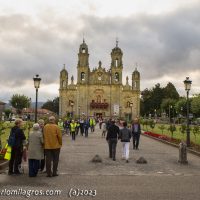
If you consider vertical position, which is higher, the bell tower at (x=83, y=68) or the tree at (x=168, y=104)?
the bell tower at (x=83, y=68)

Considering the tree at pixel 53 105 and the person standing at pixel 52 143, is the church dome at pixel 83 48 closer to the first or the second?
the tree at pixel 53 105

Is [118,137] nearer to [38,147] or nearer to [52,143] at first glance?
[52,143]

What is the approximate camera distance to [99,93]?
10019cm

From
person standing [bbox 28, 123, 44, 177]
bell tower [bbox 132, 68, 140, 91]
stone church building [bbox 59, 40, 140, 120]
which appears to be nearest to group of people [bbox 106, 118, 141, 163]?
person standing [bbox 28, 123, 44, 177]

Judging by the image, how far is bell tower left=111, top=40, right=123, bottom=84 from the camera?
100 metres

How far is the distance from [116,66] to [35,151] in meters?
89.2

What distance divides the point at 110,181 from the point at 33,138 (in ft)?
8.65

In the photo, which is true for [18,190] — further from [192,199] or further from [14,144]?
[192,199]

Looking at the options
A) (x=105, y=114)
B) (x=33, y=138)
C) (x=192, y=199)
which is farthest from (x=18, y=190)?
(x=105, y=114)

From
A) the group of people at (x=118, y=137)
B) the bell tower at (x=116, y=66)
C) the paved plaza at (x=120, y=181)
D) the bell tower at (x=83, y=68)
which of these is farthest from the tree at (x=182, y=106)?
the paved plaza at (x=120, y=181)

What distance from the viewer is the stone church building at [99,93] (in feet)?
324

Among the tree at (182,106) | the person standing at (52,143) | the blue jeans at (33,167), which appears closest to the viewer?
the blue jeans at (33,167)

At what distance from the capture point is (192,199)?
9148 millimetres

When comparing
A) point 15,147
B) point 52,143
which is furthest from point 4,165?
point 52,143
